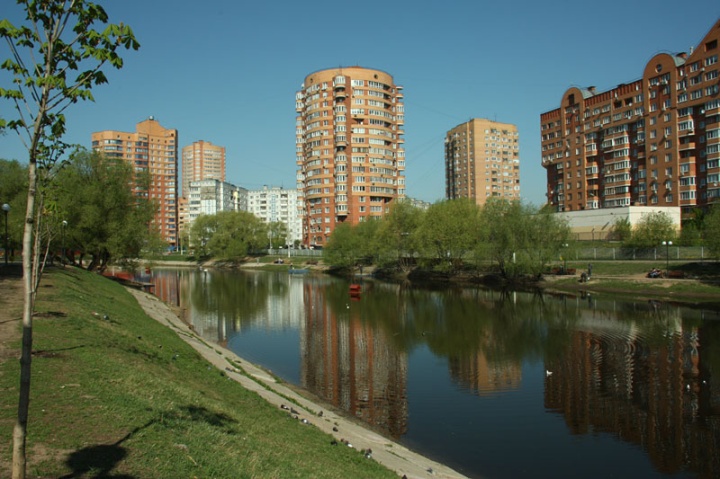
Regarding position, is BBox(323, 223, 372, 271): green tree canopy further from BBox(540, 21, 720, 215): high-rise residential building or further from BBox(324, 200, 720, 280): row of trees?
BBox(540, 21, 720, 215): high-rise residential building

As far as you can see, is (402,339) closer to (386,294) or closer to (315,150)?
(386,294)

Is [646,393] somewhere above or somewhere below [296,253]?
below

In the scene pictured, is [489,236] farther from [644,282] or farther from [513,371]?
[513,371]

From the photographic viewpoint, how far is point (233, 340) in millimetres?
40094

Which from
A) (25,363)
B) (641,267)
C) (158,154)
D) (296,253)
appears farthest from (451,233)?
(158,154)

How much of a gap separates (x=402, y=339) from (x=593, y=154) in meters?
90.9

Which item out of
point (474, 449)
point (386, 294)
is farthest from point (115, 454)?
point (386, 294)

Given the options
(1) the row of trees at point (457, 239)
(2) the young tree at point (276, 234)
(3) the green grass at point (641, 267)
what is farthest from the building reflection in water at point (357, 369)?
(2) the young tree at point (276, 234)

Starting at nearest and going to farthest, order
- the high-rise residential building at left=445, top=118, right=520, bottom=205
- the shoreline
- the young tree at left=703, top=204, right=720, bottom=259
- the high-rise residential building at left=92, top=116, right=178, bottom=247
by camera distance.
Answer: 1. the shoreline
2. the young tree at left=703, top=204, right=720, bottom=259
3. the high-rise residential building at left=445, top=118, right=520, bottom=205
4. the high-rise residential building at left=92, top=116, right=178, bottom=247

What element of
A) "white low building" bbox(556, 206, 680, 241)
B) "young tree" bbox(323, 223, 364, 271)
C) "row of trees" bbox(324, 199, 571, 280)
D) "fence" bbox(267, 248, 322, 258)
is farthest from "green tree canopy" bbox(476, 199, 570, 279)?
"fence" bbox(267, 248, 322, 258)

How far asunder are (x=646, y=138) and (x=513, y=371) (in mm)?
85580

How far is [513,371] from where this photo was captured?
98.5 feet

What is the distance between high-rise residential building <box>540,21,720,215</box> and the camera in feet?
289

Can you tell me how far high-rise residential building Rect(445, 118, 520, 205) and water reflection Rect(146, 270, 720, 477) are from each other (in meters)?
106
